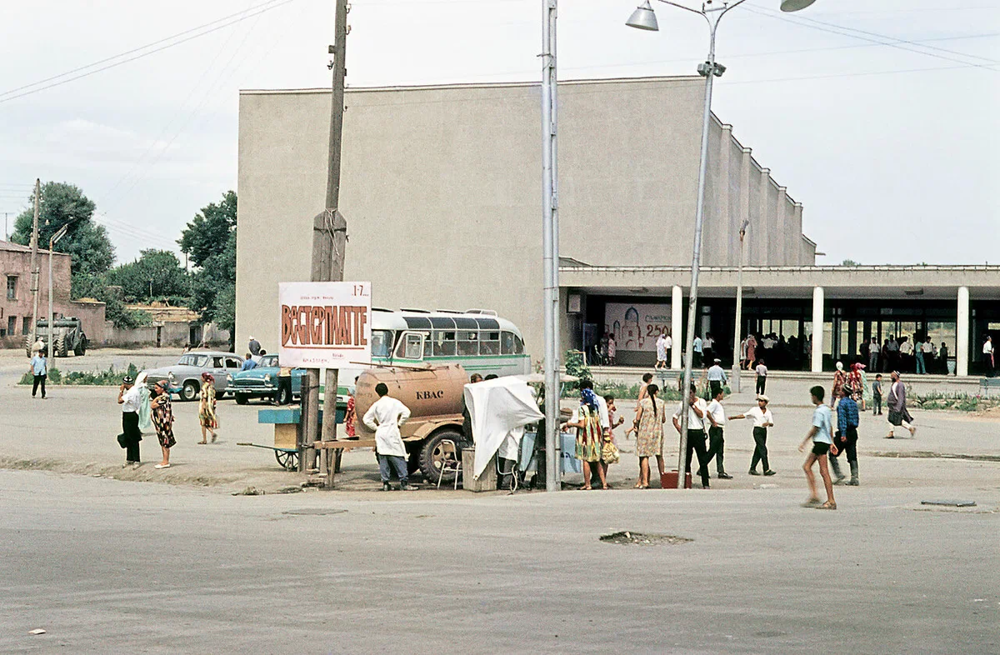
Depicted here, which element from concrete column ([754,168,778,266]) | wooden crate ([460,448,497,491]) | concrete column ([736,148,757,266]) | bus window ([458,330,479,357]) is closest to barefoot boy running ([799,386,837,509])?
wooden crate ([460,448,497,491])

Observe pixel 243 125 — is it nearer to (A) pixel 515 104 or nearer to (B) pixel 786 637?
(A) pixel 515 104

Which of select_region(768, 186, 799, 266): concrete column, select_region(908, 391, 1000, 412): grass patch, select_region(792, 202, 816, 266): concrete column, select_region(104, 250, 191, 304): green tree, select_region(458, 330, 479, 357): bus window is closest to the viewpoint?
select_region(458, 330, 479, 357): bus window

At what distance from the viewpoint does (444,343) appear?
3309 cm

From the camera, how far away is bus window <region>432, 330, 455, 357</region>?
32656 mm

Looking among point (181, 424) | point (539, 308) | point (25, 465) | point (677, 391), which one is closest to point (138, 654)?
point (25, 465)

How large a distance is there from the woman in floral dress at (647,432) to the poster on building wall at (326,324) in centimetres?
472

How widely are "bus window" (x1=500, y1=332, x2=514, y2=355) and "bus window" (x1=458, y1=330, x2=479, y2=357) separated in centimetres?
166

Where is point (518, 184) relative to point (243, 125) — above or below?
below

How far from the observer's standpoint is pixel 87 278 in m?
98.1

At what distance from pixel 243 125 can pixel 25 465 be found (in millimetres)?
45556

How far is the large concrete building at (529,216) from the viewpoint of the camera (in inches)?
2072

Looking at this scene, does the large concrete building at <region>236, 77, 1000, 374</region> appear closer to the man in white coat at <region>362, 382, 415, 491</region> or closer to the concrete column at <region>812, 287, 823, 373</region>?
the concrete column at <region>812, 287, 823, 373</region>

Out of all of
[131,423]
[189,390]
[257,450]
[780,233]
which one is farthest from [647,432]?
[780,233]

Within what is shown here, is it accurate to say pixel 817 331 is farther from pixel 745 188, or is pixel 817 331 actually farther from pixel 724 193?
pixel 745 188
